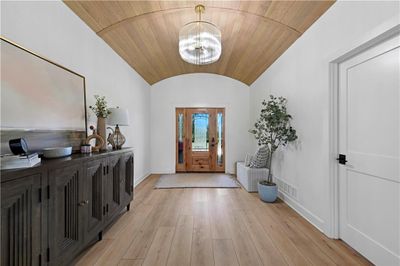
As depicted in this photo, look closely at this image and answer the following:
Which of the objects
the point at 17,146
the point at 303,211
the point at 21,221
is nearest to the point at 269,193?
the point at 303,211

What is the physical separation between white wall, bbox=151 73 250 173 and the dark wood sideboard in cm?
361

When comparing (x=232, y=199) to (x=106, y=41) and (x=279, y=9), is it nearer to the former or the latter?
(x=279, y=9)

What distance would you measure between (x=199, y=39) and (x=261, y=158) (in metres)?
2.59

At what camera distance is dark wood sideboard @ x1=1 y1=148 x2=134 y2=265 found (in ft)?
3.76

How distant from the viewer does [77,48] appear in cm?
250

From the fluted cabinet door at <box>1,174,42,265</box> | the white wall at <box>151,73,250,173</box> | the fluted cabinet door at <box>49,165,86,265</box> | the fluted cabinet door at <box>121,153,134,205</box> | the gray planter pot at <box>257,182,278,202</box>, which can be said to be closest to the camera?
the fluted cabinet door at <box>1,174,42,265</box>

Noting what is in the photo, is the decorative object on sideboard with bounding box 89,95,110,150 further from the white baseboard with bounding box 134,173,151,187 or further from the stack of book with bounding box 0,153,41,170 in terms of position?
the white baseboard with bounding box 134,173,151,187

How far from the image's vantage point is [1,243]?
3.56 ft

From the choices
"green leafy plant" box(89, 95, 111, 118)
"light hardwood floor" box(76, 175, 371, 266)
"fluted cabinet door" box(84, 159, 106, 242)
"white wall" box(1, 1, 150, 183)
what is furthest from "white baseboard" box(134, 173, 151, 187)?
"fluted cabinet door" box(84, 159, 106, 242)

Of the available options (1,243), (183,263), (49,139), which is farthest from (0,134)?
(183,263)

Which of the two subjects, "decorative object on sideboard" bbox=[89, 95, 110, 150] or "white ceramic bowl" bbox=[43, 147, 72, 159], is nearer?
"white ceramic bowl" bbox=[43, 147, 72, 159]

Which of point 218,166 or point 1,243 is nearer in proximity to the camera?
point 1,243

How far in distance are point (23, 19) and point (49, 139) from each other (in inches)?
43.0

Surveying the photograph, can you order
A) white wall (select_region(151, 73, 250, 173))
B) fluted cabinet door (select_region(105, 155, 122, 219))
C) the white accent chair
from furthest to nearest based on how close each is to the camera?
white wall (select_region(151, 73, 250, 173)), the white accent chair, fluted cabinet door (select_region(105, 155, 122, 219))
